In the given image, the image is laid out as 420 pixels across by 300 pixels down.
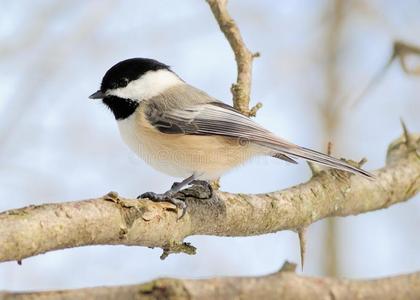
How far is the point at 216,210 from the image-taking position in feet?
8.74

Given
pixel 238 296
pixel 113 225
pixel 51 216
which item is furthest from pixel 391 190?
pixel 238 296

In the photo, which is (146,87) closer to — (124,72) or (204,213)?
(124,72)

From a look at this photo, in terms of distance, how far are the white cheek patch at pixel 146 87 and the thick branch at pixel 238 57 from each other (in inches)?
15.5

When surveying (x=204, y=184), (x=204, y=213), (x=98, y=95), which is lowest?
(x=204, y=213)

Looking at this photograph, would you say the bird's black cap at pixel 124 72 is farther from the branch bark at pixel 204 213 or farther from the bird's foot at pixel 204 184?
the branch bark at pixel 204 213

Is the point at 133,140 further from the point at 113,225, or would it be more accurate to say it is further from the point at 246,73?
the point at 113,225

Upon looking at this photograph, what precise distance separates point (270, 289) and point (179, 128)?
2.00 meters

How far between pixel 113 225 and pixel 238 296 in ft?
2.98

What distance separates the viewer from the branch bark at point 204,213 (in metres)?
1.88

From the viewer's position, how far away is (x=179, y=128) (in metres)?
3.21

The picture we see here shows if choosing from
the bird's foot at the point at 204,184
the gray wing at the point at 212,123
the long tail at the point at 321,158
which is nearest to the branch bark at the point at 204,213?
the bird's foot at the point at 204,184

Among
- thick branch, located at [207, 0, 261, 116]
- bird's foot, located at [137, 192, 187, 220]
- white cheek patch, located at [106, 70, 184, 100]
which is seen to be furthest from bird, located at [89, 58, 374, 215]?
bird's foot, located at [137, 192, 187, 220]

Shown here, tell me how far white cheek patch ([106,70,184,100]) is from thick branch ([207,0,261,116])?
394 mm

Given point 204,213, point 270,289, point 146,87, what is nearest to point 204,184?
point 204,213
